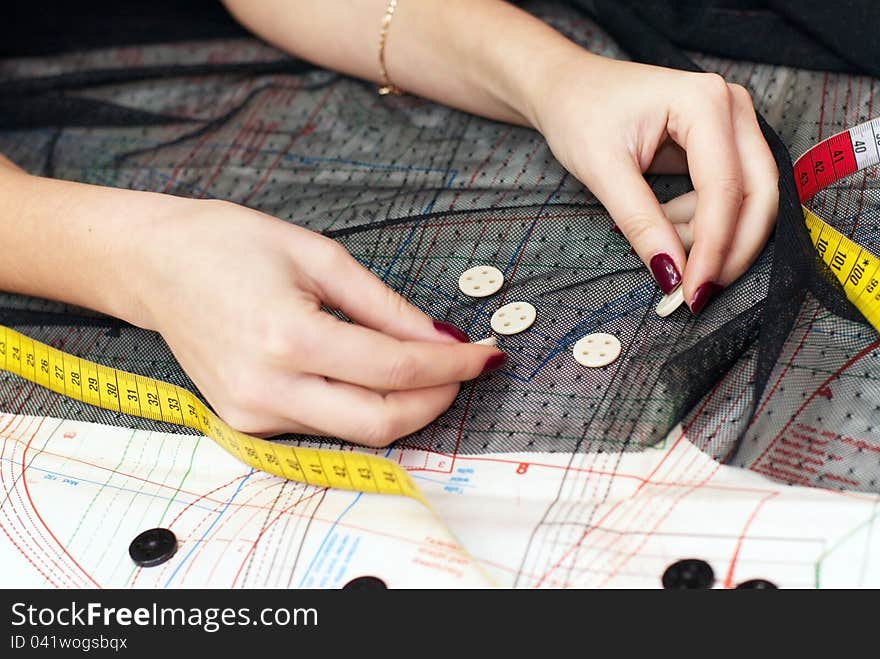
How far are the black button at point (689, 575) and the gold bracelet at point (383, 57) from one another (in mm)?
1349

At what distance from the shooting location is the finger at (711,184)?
1.54 metres

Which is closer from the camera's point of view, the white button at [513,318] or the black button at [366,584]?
the black button at [366,584]

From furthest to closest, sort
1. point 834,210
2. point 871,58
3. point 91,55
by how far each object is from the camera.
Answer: point 91,55 → point 871,58 → point 834,210

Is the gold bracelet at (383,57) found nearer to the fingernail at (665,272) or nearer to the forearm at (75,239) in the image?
the forearm at (75,239)

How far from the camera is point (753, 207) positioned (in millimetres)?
1606

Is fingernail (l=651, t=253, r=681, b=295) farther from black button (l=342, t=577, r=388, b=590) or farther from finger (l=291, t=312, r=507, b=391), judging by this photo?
black button (l=342, t=577, r=388, b=590)

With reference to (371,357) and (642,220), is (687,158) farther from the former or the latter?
(371,357)

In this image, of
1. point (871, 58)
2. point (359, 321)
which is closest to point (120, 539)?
point (359, 321)

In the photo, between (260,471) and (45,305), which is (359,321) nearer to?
(260,471)

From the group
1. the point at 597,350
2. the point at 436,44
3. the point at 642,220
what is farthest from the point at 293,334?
the point at 436,44

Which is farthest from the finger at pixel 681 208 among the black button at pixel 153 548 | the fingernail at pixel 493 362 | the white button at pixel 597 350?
the black button at pixel 153 548
